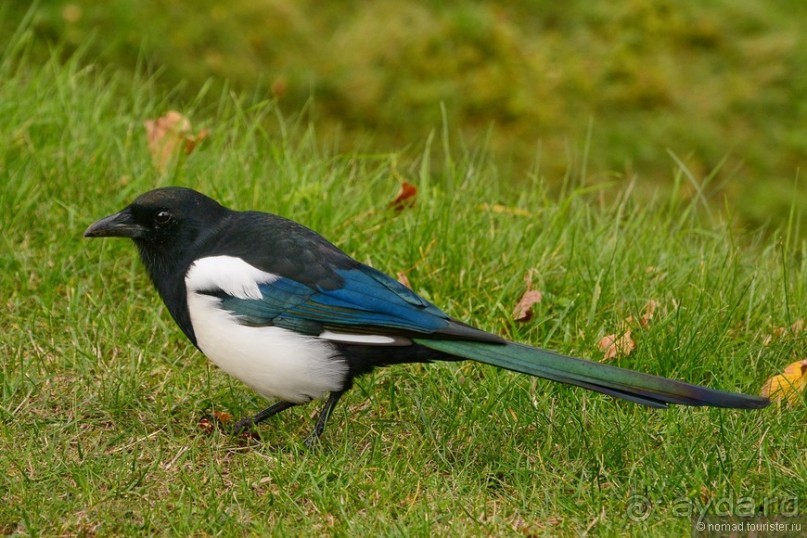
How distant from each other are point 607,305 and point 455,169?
100 centimetres

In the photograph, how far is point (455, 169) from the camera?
15.2 ft

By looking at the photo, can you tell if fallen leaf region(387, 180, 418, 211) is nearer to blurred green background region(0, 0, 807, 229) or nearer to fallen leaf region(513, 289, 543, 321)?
fallen leaf region(513, 289, 543, 321)

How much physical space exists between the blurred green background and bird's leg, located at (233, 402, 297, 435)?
229 centimetres

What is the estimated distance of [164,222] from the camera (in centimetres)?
346

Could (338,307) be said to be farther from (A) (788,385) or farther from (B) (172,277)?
(A) (788,385)

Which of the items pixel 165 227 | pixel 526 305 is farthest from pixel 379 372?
pixel 165 227

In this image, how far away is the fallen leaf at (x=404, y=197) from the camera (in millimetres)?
4457

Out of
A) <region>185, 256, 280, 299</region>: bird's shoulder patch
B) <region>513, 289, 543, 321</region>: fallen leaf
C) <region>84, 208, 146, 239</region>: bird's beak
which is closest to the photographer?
<region>185, 256, 280, 299</region>: bird's shoulder patch

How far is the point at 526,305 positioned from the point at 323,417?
90cm

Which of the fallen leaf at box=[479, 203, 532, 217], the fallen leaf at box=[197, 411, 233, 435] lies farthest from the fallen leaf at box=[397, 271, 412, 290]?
the fallen leaf at box=[197, 411, 233, 435]

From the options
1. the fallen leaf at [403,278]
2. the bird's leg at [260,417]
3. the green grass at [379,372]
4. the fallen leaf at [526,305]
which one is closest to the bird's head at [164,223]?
the green grass at [379,372]

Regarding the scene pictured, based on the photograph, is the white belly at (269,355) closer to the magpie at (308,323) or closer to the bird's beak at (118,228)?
the magpie at (308,323)

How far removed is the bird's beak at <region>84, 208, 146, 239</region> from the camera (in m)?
3.47

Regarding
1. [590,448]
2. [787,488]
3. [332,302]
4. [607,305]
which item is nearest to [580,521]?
[590,448]
